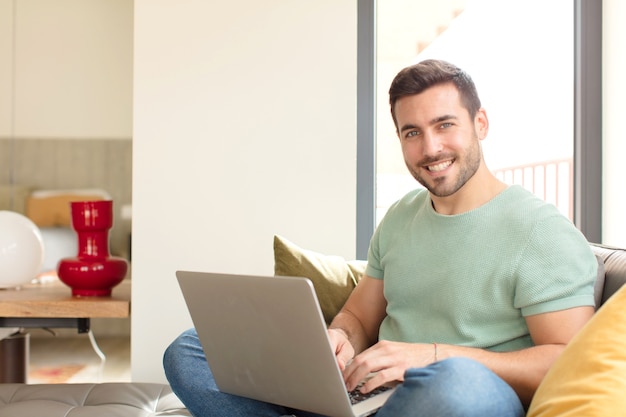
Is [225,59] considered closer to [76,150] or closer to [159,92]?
[159,92]

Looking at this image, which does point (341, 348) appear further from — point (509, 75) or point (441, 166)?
point (509, 75)

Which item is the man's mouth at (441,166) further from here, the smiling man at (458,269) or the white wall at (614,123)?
the white wall at (614,123)

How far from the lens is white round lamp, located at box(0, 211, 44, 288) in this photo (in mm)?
2896

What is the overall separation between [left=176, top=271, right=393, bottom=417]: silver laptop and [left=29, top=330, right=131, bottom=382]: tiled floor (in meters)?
2.32

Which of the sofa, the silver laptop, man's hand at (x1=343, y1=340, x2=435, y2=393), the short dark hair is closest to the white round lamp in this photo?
the sofa

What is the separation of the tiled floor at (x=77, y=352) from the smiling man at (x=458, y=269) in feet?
6.75

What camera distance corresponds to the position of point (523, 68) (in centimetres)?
327

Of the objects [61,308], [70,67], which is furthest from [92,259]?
[70,67]

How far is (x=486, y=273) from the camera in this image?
5.63 ft

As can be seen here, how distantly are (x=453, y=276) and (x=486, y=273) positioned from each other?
3.3 inches

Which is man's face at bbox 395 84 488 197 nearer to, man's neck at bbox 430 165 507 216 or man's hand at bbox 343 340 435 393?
man's neck at bbox 430 165 507 216

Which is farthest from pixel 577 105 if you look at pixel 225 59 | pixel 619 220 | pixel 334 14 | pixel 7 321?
pixel 7 321

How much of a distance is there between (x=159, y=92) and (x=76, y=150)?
1046 millimetres

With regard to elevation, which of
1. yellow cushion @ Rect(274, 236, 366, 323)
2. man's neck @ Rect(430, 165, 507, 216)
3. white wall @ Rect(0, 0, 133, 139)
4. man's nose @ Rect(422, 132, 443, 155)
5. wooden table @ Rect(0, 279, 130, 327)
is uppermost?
white wall @ Rect(0, 0, 133, 139)
